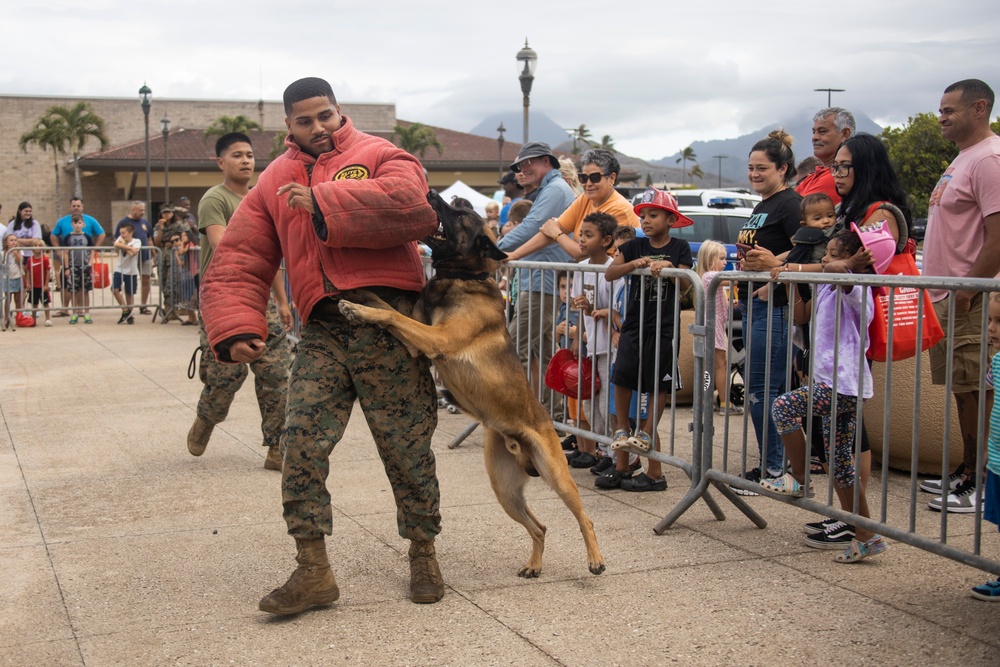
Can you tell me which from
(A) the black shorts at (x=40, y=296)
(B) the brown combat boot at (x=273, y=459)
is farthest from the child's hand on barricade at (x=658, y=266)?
(A) the black shorts at (x=40, y=296)

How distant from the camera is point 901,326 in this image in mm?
4230

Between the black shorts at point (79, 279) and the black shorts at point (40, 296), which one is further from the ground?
the black shorts at point (79, 279)

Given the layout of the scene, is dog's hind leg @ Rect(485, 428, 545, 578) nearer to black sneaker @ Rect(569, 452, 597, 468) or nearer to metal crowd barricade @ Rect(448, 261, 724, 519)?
metal crowd barricade @ Rect(448, 261, 724, 519)

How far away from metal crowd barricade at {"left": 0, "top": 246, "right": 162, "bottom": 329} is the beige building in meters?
34.4

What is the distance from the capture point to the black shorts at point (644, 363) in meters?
5.52

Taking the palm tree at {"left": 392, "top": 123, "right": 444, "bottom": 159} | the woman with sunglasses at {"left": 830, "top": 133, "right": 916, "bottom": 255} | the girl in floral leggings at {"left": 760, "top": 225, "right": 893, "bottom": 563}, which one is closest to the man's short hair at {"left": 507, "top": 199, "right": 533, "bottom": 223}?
the woman with sunglasses at {"left": 830, "top": 133, "right": 916, "bottom": 255}

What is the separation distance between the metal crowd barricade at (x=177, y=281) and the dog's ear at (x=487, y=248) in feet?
36.1

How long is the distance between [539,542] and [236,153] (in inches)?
137

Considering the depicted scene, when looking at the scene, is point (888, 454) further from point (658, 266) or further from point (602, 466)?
point (602, 466)

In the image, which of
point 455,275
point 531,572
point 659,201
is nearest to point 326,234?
point 455,275

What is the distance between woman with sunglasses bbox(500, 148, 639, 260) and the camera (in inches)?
262

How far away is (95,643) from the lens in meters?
3.47

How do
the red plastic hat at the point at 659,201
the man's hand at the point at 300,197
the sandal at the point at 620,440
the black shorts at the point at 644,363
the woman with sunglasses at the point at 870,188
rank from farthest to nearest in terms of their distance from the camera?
the red plastic hat at the point at 659,201, the black shorts at the point at 644,363, the sandal at the point at 620,440, the woman with sunglasses at the point at 870,188, the man's hand at the point at 300,197

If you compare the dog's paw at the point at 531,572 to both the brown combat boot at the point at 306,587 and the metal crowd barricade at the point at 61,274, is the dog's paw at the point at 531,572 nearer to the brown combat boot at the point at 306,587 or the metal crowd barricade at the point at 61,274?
the brown combat boot at the point at 306,587
